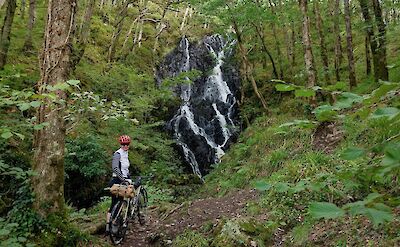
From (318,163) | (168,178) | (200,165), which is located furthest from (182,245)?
(200,165)

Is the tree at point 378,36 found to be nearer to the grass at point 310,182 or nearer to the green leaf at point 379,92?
the grass at point 310,182

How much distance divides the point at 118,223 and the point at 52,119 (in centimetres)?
264

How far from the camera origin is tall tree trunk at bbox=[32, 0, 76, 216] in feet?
17.3

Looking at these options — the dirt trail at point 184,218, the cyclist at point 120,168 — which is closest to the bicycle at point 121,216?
the cyclist at point 120,168

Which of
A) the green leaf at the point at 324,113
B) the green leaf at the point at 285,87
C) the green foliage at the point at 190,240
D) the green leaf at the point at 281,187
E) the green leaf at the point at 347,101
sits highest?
the green leaf at the point at 285,87

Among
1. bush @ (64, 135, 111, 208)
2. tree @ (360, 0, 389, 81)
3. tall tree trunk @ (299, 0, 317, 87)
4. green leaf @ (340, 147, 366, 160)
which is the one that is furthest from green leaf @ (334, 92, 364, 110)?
bush @ (64, 135, 111, 208)

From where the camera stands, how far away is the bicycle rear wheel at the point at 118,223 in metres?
6.84

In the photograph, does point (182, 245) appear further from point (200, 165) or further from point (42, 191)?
point (200, 165)

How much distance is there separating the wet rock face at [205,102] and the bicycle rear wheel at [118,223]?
427 inches

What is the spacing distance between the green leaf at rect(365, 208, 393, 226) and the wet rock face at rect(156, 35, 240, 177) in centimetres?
1709

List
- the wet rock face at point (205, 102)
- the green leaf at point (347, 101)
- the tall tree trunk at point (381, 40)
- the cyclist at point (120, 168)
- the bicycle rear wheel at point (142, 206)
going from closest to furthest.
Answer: the green leaf at point (347, 101) → the cyclist at point (120, 168) → the bicycle rear wheel at point (142, 206) → the tall tree trunk at point (381, 40) → the wet rock face at point (205, 102)

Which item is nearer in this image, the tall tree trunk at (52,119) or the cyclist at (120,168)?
the tall tree trunk at (52,119)

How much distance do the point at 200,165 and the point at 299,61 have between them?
1009 centimetres

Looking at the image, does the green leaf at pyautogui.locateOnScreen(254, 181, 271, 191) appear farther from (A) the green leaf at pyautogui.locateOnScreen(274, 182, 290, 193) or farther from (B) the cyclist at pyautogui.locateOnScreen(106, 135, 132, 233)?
(B) the cyclist at pyautogui.locateOnScreen(106, 135, 132, 233)
